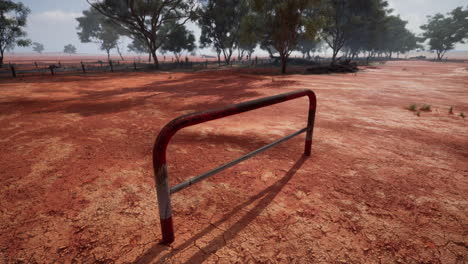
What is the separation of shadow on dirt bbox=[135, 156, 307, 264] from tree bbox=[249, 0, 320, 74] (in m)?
19.7

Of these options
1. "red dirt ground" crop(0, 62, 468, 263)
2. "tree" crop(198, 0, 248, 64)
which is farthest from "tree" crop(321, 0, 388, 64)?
"red dirt ground" crop(0, 62, 468, 263)

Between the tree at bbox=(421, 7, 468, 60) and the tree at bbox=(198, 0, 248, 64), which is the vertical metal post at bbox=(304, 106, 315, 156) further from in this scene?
the tree at bbox=(421, 7, 468, 60)

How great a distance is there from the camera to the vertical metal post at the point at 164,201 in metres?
1.56

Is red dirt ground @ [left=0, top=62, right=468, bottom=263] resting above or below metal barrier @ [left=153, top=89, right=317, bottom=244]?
below

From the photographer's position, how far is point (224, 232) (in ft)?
6.42

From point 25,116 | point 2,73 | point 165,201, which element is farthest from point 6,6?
point 165,201

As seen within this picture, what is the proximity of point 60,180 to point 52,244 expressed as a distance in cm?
129

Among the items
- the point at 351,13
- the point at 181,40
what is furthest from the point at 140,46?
the point at 351,13

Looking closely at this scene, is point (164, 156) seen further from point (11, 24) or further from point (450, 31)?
point (450, 31)

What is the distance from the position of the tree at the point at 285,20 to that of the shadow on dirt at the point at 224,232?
19709mm

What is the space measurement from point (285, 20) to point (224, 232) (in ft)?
70.1

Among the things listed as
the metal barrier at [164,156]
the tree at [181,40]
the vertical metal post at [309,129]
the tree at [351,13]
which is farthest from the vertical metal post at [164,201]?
the tree at [181,40]

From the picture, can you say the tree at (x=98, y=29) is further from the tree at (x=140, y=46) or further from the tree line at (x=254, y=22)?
the tree line at (x=254, y=22)

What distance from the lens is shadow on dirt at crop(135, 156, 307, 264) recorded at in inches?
67.0
